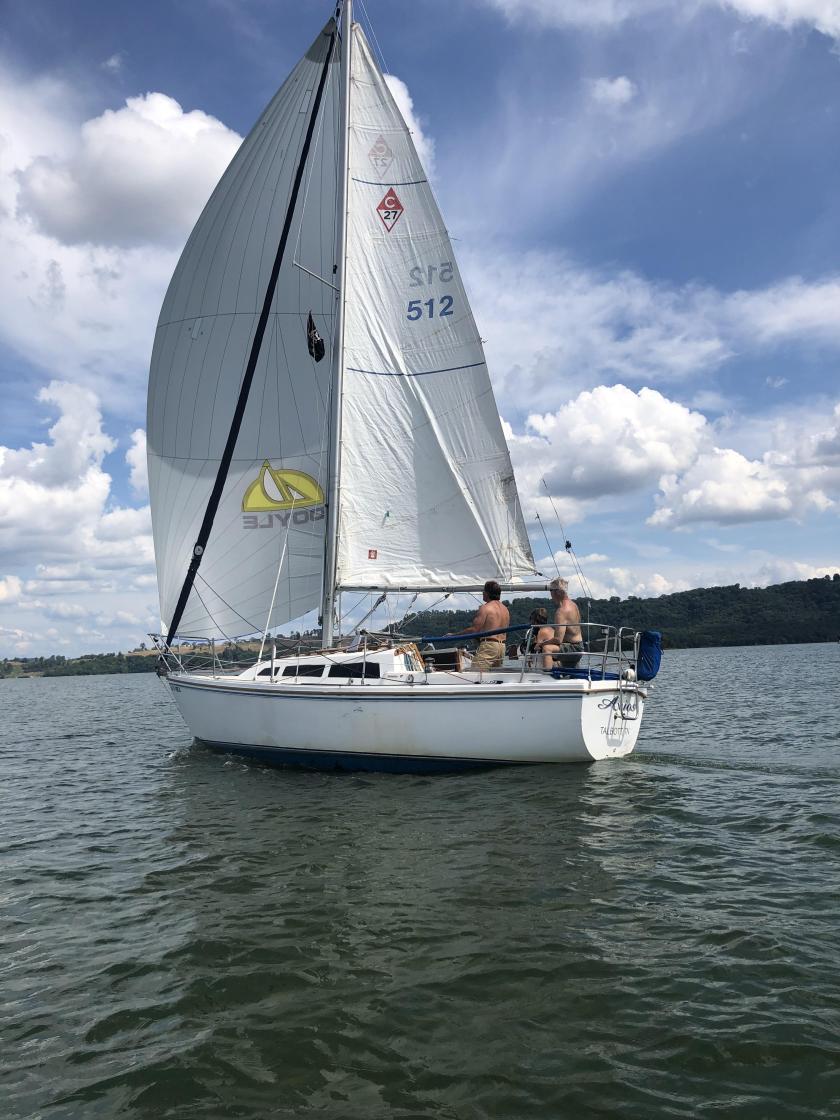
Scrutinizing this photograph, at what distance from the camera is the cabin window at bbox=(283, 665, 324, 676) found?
12.9m

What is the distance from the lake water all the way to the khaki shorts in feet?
7.78

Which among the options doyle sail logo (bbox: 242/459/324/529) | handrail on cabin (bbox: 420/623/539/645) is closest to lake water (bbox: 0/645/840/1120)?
handrail on cabin (bbox: 420/623/539/645)

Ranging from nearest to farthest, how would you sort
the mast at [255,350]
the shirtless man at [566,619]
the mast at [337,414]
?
the shirtless man at [566,619] → the mast at [337,414] → the mast at [255,350]

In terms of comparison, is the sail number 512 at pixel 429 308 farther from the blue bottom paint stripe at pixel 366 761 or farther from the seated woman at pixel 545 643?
the blue bottom paint stripe at pixel 366 761

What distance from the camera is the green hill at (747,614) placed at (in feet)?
358

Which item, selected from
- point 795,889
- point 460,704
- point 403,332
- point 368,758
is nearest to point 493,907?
point 795,889

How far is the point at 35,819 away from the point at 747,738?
1367 cm

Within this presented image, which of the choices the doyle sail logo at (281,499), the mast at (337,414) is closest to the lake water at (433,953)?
the mast at (337,414)

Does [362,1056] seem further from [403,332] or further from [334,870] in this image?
[403,332]

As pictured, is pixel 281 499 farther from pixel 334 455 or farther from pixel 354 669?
pixel 354 669

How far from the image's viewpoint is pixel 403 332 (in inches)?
570

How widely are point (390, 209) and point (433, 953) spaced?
13258 millimetres

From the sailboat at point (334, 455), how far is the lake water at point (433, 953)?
1.42 meters

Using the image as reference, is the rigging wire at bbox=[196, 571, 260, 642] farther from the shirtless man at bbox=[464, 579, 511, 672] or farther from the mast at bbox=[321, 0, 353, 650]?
the shirtless man at bbox=[464, 579, 511, 672]
